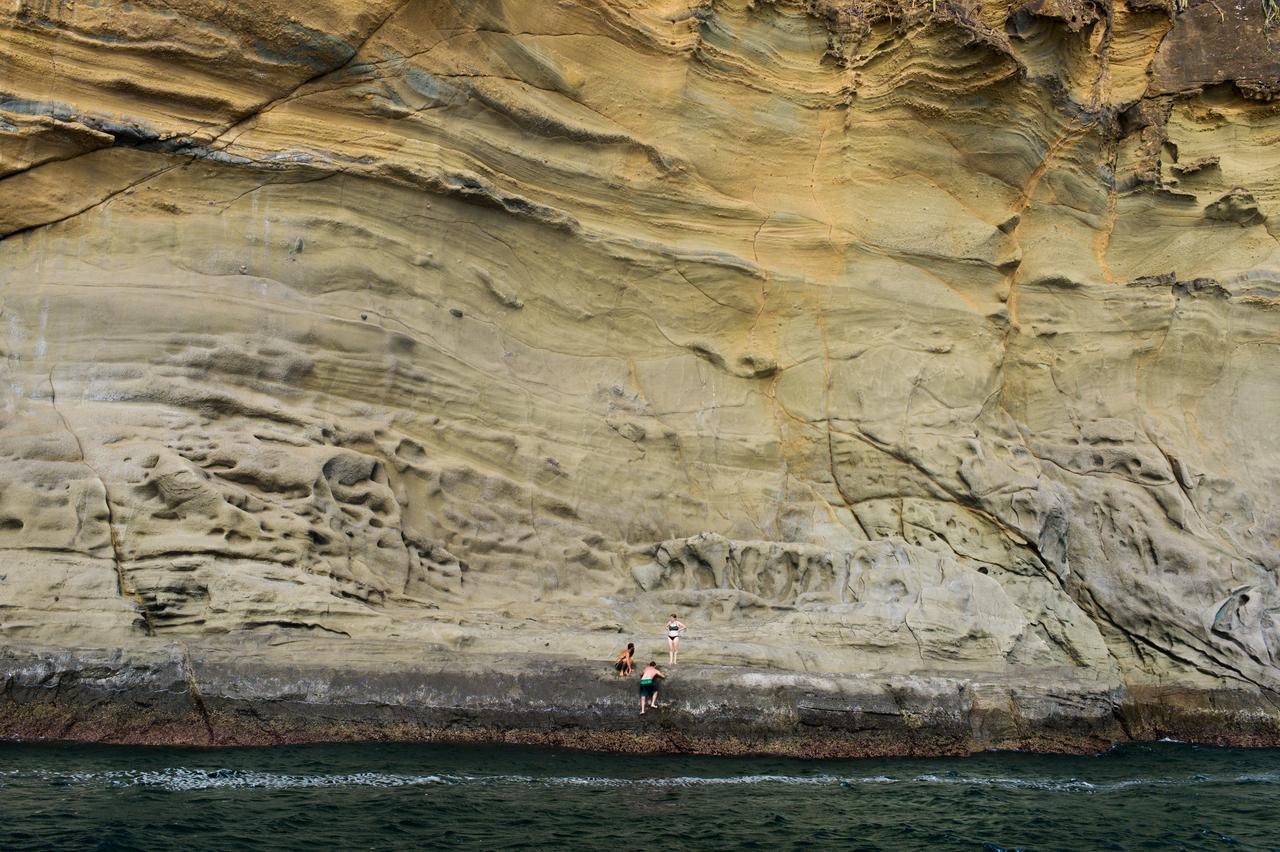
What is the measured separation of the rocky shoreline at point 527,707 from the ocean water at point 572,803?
0.15 m

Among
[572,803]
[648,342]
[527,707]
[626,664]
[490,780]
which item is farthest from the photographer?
[648,342]

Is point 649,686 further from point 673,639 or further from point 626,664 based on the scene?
point 673,639

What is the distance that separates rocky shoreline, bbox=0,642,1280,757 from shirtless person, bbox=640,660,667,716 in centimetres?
10

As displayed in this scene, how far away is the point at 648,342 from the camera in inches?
567

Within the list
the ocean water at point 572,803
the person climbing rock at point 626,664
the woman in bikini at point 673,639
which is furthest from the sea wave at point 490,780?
the woman in bikini at point 673,639

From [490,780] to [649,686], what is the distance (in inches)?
63.8

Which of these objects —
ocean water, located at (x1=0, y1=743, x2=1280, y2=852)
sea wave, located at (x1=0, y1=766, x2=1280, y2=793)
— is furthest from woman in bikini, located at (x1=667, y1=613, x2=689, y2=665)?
sea wave, located at (x1=0, y1=766, x2=1280, y2=793)

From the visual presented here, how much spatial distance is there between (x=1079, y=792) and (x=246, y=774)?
21.7ft

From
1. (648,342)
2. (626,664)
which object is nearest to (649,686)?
(626,664)

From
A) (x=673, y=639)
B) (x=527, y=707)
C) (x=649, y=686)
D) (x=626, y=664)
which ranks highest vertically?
(x=673, y=639)

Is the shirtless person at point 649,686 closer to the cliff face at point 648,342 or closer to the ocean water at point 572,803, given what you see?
the ocean water at point 572,803

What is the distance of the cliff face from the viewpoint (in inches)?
422

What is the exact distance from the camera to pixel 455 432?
12602 mm

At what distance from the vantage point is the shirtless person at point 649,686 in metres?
10.2
